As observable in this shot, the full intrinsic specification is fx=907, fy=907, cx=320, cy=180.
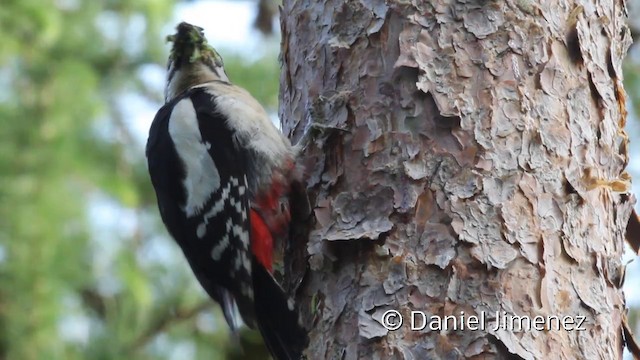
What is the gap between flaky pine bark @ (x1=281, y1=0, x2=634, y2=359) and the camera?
1.95 meters

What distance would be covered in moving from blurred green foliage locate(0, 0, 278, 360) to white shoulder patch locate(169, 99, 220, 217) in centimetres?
145

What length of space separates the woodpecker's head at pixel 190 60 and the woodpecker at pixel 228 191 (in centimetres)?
24

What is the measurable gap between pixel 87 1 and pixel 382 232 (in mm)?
3368

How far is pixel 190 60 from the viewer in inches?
121

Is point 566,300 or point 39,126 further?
point 39,126

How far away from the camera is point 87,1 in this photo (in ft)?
16.1

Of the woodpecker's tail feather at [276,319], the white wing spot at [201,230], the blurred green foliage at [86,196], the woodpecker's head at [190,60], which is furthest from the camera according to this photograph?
the blurred green foliage at [86,196]

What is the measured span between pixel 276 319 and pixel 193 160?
2.07 ft

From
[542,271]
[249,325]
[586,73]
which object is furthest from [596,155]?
[249,325]

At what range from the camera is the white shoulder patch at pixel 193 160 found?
2.57m

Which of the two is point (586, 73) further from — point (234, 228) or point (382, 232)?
point (234, 228)

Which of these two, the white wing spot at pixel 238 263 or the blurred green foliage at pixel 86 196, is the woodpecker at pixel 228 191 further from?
the blurred green foliage at pixel 86 196

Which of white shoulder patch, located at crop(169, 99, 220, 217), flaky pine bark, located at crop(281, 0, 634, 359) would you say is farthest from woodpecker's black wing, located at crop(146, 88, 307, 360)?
flaky pine bark, located at crop(281, 0, 634, 359)

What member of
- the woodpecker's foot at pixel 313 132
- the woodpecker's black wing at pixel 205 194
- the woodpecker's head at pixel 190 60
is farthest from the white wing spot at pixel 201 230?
the woodpecker's head at pixel 190 60
